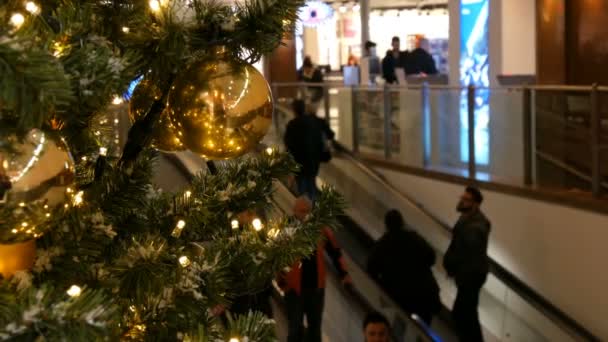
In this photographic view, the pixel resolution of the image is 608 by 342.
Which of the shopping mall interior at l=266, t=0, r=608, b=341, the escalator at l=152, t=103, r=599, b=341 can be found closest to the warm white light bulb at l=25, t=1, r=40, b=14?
the shopping mall interior at l=266, t=0, r=608, b=341

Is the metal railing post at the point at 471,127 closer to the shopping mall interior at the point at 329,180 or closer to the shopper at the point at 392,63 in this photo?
the shopping mall interior at the point at 329,180

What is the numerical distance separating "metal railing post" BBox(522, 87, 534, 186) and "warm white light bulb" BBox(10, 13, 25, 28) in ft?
31.1

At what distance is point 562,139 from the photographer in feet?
32.2

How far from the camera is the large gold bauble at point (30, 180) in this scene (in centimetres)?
132

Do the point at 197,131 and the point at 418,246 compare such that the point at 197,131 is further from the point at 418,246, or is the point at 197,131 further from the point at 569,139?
the point at 569,139

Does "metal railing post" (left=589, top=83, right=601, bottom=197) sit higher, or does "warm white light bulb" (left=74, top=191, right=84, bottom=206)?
"warm white light bulb" (left=74, top=191, right=84, bottom=206)

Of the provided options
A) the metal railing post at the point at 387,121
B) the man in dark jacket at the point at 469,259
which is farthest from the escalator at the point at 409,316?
the metal railing post at the point at 387,121

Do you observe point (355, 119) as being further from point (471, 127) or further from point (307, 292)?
point (307, 292)

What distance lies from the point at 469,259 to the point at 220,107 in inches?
274

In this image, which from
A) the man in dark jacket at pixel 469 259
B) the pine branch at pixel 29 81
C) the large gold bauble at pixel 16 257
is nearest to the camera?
the pine branch at pixel 29 81

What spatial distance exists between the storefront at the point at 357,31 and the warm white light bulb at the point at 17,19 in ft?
109

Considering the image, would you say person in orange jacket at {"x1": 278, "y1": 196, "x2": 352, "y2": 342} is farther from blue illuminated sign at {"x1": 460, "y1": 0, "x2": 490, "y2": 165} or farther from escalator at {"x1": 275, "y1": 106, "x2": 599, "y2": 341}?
blue illuminated sign at {"x1": 460, "y1": 0, "x2": 490, "y2": 165}

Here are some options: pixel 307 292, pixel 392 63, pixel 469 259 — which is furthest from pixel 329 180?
pixel 392 63

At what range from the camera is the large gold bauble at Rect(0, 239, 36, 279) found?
1567 mm
